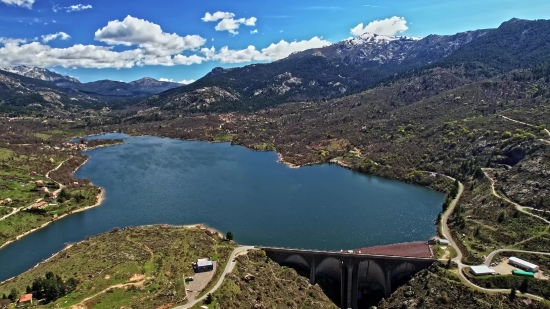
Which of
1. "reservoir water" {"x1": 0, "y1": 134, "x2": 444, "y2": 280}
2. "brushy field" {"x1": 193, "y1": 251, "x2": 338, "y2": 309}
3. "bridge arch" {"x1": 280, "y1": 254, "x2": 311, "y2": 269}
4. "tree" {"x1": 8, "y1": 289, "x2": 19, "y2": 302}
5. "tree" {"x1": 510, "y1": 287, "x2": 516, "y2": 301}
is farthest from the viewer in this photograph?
"reservoir water" {"x1": 0, "y1": 134, "x2": 444, "y2": 280}

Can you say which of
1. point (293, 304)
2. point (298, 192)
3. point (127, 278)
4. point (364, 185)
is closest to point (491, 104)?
point (364, 185)

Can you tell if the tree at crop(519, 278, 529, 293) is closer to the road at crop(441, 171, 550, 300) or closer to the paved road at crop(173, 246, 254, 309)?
the road at crop(441, 171, 550, 300)

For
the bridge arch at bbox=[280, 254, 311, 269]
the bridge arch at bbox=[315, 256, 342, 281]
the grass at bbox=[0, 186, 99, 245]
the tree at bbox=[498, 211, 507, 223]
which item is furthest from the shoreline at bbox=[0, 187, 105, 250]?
the tree at bbox=[498, 211, 507, 223]

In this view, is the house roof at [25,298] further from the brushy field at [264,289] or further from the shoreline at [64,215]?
the shoreline at [64,215]

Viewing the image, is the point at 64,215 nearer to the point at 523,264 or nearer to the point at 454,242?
the point at 454,242

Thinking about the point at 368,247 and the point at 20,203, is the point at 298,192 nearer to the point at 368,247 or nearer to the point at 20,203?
the point at 368,247

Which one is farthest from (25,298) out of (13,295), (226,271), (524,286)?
(524,286)

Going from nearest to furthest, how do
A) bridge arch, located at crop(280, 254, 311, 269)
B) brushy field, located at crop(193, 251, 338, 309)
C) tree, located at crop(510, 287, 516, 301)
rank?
1. brushy field, located at crop(193, 251, 338, 309)
2. tree, located at crop(510, 287, 516, 301)
3. bridge arch, located at crop(280, 254, 311, 269)
